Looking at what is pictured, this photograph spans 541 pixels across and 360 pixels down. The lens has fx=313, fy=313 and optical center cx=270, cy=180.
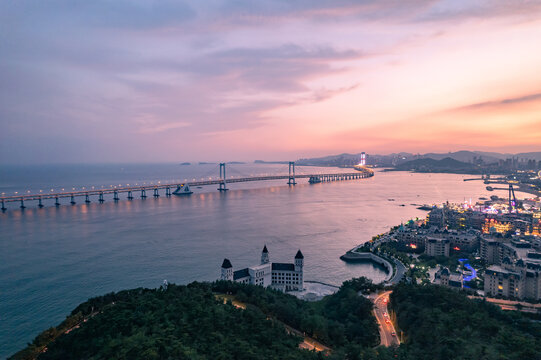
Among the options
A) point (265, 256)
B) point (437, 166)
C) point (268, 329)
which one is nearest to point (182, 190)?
point (265, 256)

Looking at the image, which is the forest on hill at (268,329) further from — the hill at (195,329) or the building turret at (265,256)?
the building turret at (265,256)

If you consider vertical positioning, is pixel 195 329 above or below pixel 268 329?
above

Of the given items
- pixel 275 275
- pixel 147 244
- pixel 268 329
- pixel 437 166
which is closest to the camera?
pixel 268 329

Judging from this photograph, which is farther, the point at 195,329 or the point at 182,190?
the point at 182,190

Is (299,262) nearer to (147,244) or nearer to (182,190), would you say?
(147,244)

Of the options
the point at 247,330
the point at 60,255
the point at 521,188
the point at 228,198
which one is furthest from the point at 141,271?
the point at 521,188

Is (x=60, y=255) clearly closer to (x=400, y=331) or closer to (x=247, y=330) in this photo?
(x=247, y=330)
